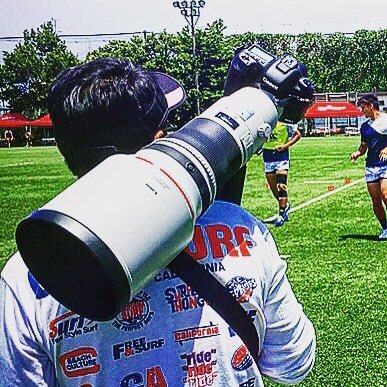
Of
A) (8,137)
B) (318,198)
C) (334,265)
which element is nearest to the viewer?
(334,265)

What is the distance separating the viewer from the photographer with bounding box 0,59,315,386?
1724 mm

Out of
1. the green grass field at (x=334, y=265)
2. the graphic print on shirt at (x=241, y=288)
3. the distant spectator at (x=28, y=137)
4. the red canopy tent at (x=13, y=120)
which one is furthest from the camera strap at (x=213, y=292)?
the red canopy tent at (x=13, y=120)

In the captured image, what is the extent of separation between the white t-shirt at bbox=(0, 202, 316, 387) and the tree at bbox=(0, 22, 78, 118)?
7230 cm

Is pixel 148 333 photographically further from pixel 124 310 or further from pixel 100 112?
pixel 100 112

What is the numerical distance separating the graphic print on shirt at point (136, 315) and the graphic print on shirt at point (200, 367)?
12 cm

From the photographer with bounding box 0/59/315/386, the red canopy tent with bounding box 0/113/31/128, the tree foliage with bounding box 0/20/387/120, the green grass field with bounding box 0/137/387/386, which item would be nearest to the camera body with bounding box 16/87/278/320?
the photographer with bounding box 0/59/315/386

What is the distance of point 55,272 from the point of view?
1635mm

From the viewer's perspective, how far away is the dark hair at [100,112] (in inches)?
68.4

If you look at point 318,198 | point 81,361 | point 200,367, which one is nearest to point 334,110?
point 318,198

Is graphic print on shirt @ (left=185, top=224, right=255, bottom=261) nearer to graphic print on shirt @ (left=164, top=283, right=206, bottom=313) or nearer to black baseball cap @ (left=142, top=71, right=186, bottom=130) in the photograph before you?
graphic print on shirt @ (left=164, top=283, right=206, bottom=313)

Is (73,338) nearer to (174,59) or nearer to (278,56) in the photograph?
(278,56)

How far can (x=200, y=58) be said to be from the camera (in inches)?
2623

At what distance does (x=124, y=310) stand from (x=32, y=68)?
241ft

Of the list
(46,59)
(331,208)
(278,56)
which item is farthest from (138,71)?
(46,59)
